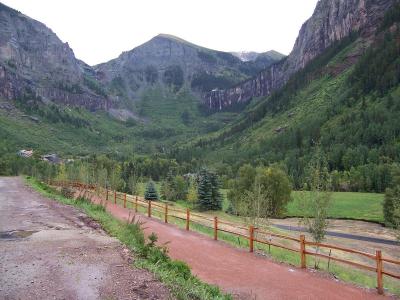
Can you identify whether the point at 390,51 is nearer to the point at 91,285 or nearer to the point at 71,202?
the point at 71,202

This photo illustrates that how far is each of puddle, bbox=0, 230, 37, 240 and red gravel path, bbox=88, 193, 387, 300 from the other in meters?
6.27

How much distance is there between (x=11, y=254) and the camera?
14477mm

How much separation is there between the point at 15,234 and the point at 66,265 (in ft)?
21.4

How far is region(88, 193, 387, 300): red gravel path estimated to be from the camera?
13234 millimetres

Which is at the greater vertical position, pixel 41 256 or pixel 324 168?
pixel 324 168

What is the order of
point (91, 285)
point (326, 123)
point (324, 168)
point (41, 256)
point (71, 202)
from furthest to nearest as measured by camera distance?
point (326, 123)
point (71, 202)
point (324, 168)
point (41, 256)
point (91, 285)

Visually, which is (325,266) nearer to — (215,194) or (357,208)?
(215,194)

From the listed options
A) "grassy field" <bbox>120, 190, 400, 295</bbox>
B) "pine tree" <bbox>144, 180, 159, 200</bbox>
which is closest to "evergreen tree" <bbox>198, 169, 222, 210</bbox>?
"pine tree" <bbox>144, 180, 159, 200</bbox>

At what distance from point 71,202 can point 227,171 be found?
128266mm

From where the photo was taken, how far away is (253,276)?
1512 cm

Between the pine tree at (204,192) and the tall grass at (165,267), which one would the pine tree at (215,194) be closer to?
the pine tree at (204,192)

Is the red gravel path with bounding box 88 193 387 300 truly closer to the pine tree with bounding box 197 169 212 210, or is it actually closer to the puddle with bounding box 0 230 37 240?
the puddle with bounding box 0 230 37 240

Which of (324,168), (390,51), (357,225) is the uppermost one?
(390,51)

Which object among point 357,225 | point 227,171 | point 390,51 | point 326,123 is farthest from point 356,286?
point 390,51
